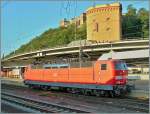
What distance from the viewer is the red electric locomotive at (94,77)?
98.5 ft

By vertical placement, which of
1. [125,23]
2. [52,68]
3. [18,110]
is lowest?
[18,110]

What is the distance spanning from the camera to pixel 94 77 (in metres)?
31.5

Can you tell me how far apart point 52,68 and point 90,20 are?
324 feet

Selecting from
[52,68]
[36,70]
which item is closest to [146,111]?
[52,68]

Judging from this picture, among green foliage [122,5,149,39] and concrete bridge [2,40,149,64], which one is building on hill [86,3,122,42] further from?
concrete bridge [2,40,149,64]

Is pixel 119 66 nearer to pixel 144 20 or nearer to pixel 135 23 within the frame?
pixel 144 20

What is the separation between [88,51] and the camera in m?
97.9

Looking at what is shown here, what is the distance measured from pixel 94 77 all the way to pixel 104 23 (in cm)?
10109

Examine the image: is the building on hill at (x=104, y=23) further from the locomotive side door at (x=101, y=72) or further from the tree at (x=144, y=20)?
the locomotive side door at (x=101, y=72)

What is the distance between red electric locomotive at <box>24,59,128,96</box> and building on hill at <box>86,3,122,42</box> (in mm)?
86787

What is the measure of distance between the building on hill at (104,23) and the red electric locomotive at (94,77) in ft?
285

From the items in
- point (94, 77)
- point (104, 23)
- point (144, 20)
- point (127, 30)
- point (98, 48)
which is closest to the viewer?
point (94, 77)

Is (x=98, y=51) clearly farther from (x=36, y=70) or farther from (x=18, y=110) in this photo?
A: (x=18, y=110)

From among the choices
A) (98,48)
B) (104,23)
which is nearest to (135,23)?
(104,23)
